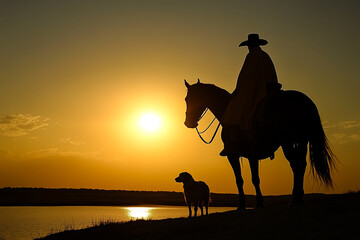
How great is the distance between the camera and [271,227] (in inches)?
355

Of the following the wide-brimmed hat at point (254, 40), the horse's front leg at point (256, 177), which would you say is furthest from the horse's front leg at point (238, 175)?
the wide-brimmed hat at point (254, 40)

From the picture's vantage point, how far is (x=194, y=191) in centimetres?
1812

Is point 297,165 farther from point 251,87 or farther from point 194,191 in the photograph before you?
point 194,191

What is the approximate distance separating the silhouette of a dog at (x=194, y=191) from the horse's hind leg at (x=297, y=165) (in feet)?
23.7

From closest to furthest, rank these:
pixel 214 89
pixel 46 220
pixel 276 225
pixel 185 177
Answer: pixel 276 225, pixel 214 89, pixel 185 177, pixel 46 220

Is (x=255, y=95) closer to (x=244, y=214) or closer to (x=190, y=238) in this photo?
(x=244, y=214)

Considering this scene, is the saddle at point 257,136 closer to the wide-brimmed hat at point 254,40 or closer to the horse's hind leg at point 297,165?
the horse's hind leg at point 297,165

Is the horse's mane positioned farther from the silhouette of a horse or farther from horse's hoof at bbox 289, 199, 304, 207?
horse's hoof at bbox 289, 199, 304, 207

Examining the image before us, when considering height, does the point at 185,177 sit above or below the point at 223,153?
above

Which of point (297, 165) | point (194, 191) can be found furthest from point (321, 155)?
point (194, 191)

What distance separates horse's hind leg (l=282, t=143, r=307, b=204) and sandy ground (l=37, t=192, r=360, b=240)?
1.10 ft

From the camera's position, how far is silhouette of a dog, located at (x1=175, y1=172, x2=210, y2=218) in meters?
18.0

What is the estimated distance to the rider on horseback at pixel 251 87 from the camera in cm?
1162

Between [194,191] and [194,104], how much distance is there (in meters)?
6.16
